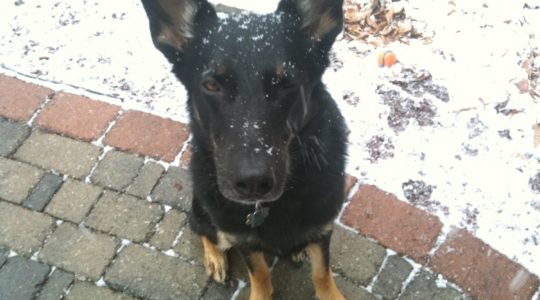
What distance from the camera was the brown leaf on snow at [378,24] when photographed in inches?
161

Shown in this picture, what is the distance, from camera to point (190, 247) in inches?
131

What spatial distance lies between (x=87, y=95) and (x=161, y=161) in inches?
36.1

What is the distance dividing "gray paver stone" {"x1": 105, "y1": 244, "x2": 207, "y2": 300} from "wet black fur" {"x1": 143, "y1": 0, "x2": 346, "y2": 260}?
51 centimetres

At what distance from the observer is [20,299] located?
3191 millimetres

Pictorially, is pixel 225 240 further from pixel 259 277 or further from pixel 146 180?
pixel 146 180

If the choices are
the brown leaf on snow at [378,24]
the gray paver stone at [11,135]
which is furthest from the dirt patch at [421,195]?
the gray paver stone at [11,135]

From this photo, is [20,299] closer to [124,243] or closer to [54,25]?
→ [124,243]

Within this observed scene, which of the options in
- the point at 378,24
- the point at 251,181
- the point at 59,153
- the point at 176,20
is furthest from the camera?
the point at 378,24

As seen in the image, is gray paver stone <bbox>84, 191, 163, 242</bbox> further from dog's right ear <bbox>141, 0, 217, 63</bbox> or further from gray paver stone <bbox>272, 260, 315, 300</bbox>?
dog's right ear <bbox>141, 0, 217, 63</bbox>

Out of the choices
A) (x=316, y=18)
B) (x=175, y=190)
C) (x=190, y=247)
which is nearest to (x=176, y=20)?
(x=316, y=18)

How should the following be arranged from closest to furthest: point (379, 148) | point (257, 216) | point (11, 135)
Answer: point (257, 216), point (379, 148), point (11, 135)

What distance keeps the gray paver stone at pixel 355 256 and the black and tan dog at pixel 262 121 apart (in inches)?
10.1

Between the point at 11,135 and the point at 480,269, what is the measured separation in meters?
3.37

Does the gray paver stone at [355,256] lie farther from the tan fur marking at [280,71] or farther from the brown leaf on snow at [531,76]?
the brown leaf on snow at [531,76]
